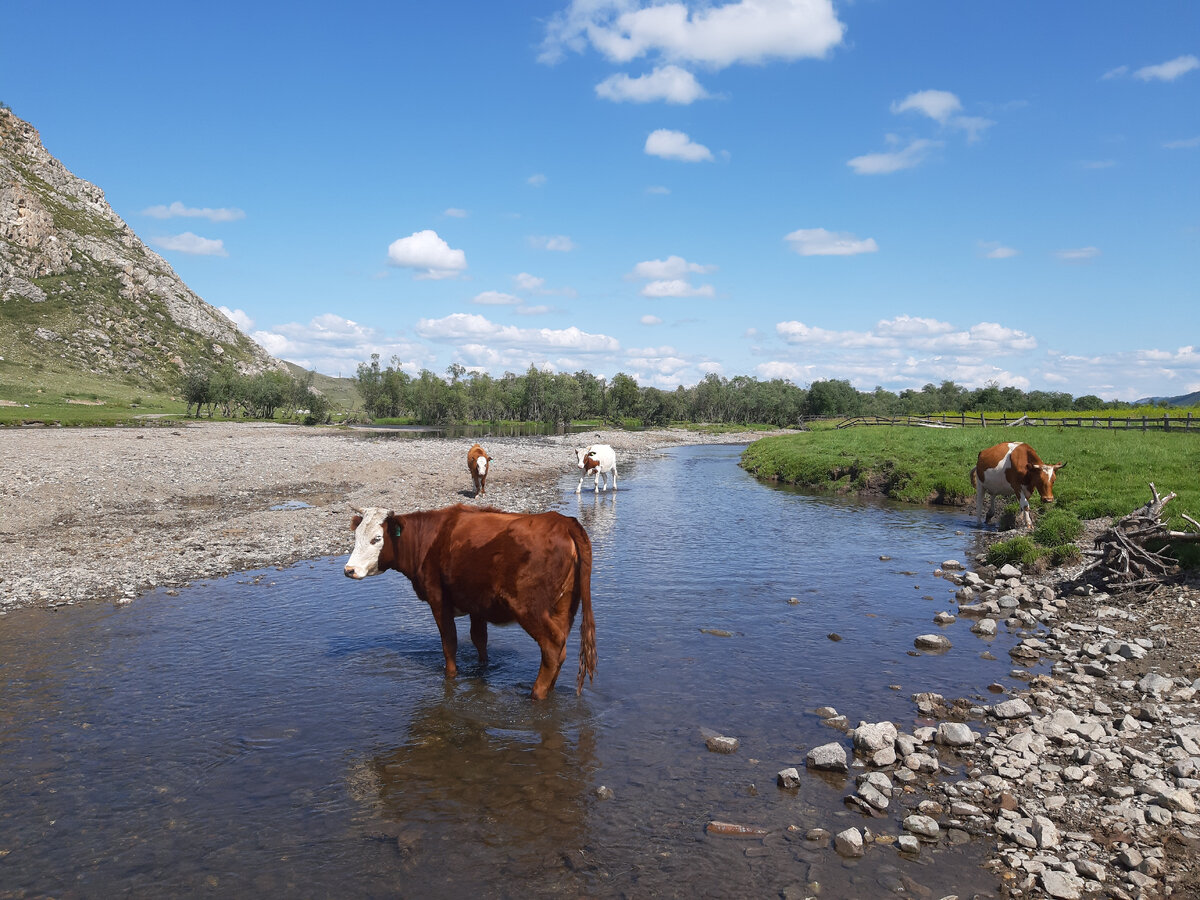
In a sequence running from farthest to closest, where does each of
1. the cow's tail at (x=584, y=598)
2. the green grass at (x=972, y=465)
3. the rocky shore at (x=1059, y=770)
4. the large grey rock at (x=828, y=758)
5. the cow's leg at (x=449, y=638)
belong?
the green grass at (x=972, y=465)
the cow's leg at (x=449, y=638)
the cow's tail at (x=584, y=598)
the large grey rock at (x=828, y=758)
the rocky shore at (x=1059, y=770)

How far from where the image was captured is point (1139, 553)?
1257 cm

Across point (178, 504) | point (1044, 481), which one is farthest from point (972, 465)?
point (178, 504)

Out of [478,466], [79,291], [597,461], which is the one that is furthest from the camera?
[79,291]

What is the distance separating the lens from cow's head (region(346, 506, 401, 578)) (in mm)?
9586

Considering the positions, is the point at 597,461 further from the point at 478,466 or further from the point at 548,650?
the point at 548,650

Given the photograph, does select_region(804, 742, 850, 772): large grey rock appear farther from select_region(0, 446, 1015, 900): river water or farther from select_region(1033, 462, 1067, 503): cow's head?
select_region(1033, 462, 1067, 503): cow's head

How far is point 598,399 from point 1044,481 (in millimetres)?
171898

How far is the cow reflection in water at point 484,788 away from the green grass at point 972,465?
14.0m

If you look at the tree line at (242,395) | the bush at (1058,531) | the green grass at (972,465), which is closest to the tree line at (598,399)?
the tree line at (242,395)

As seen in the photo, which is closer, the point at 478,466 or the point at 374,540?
the point at 374,540

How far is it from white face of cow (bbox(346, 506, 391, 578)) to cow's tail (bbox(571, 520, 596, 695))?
304 centimetres

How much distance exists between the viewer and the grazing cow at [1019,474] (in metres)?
20.0

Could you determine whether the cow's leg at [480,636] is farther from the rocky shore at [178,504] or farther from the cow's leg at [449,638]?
the rocky shore at [178,504]

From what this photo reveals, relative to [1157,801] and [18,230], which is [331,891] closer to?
[1157,801]
